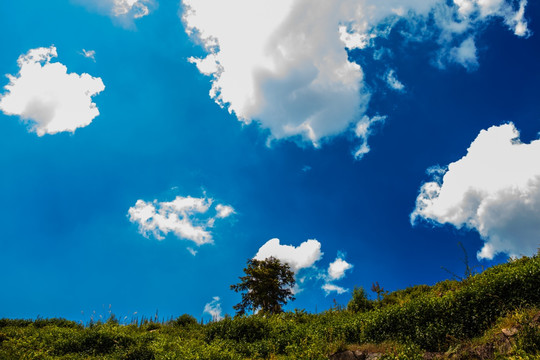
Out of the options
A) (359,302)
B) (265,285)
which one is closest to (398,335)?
(359,302)

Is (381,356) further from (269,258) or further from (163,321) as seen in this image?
(269,258)

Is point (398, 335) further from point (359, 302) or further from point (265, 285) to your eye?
point (265, 285)

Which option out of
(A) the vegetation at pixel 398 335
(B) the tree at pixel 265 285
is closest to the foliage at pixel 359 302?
(A) the vegetation at pixel 398 335

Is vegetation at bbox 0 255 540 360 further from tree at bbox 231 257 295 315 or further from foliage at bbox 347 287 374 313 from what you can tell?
tree at bbox 231 257 295 315

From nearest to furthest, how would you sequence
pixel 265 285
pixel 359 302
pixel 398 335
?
pixel 398 335, pixel 359 302, pixel 265 285

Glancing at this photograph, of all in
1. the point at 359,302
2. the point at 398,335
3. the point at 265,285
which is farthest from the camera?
the point at 265,285

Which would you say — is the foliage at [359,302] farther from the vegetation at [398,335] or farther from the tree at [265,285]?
the tree at [265,285]

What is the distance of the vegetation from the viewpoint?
30.8ft

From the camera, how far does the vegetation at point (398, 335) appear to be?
940 centimetres

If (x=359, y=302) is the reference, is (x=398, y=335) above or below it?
below

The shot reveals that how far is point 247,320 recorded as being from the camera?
667 inches

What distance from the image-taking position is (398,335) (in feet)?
38.7

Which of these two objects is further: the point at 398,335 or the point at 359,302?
the point at 359,302

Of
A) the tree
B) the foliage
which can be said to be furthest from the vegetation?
the tree
